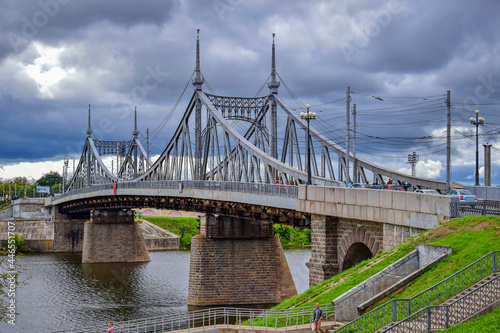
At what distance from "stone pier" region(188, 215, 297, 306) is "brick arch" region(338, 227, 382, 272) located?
17.3 meters

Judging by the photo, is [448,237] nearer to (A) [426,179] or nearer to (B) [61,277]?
(A) [426,179]

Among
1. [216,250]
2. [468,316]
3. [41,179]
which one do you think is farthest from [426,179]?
[41,179]

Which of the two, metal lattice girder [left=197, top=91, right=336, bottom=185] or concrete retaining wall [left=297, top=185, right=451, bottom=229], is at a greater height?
metal lattice girder [left=197, top=91, right=336, bottom=185]

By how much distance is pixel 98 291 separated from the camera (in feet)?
167

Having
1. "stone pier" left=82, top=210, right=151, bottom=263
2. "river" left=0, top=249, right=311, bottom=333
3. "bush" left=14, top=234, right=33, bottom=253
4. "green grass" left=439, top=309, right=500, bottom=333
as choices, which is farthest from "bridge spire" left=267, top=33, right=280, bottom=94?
"bush" left=14, top=234, right=33, bottom=253

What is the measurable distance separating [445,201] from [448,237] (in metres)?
1.82

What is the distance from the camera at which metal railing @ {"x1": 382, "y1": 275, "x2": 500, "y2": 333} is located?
46.7 ft

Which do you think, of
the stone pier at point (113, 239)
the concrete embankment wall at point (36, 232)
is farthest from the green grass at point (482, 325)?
the concrete embankment wall at point (36, 232)

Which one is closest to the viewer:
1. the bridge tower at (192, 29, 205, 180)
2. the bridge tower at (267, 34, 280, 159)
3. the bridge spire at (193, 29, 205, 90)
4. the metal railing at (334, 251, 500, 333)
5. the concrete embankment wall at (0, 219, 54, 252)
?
the metal railing at (334, 251, 500, 333)

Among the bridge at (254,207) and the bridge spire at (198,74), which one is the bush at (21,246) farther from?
the bridge spire at (198,74)

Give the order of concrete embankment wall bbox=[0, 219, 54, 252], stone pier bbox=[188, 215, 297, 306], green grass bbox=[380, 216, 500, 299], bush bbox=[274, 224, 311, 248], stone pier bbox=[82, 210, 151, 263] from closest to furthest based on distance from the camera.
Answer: green grass bbox=[380, 216, 500, 299], stone pier bbox=[188, 215, 297, 306], stone pier bbox=[82, 210, 151, 263], concrete embankment wall bbox=[0, 219, 54, 252], bush bbox=[274, 224, 311, 248]

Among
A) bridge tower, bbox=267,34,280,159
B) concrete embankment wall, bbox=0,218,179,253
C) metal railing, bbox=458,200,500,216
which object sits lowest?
concrete embankment wall, bbox=0,218,179,253

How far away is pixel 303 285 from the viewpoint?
48625 mm

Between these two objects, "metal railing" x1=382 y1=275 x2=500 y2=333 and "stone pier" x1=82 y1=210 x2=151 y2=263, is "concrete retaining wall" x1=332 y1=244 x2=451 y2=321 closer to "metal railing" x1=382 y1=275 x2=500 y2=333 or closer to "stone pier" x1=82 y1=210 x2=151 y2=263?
"metal railing" x1=382 y1=275 x2=500 y2=333
